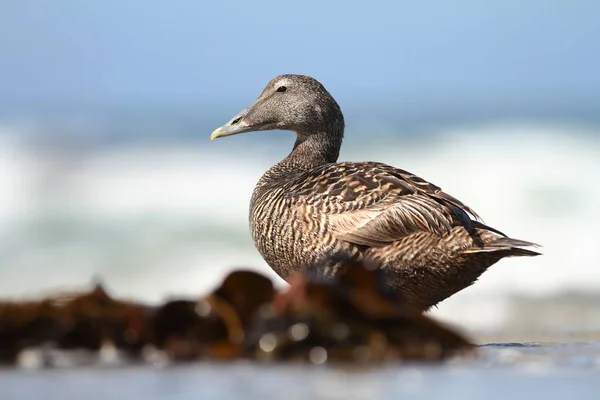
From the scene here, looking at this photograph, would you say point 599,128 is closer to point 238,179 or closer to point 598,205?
point 598,205

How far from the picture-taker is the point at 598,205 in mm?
15609

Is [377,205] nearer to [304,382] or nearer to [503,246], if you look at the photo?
[503,246]

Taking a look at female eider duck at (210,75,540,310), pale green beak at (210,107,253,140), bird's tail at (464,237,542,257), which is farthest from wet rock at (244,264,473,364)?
pale green beak at (210,107,253,140)

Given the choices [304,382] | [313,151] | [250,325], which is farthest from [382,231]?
[304,382]

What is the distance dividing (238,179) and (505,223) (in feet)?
13.5

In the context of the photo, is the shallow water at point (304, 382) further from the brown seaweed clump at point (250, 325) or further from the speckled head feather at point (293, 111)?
the speckled head feather at point (293, 111)

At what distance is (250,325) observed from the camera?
4.48m

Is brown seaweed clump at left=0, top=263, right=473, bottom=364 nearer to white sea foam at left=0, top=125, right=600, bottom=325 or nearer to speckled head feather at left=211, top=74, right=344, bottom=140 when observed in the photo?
speckled head feather at left=211, top=74, right=344, bottom=140

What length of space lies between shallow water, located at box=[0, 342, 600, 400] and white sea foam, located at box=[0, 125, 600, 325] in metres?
6.93

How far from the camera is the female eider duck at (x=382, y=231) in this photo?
6.47m

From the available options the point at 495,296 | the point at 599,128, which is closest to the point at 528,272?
the point at 495,296

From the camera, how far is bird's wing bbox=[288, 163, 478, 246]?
21.3 feet

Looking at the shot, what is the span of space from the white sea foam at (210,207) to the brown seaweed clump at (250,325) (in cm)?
677

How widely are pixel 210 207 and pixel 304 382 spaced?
40.7 ft
